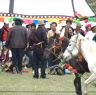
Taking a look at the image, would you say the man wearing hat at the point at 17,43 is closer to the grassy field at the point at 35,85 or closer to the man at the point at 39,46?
the grassy field at the point at 35,85

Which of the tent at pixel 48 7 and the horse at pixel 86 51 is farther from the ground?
the tent at pixel 48 7

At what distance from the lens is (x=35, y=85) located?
15422mm

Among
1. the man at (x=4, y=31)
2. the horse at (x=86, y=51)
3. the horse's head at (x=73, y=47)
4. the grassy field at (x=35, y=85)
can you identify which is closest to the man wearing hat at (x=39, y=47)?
the grassy field at (x=35, y=85)

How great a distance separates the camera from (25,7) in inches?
1107

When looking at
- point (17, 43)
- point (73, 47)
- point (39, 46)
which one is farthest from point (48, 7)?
point (73, 47)

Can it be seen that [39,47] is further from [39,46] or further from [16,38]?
[16,38]

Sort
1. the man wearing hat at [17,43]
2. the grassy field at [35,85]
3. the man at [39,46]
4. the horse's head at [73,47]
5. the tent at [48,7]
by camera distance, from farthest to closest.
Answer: the tent at [48,7] < the man wearing hat at [17,43] < the man at [39,46] < the grassy field at [35,85] < the horse's head at [73,47]

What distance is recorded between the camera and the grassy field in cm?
1392

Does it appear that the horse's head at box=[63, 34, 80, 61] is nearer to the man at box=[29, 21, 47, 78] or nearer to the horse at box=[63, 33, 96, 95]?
the horse at box=[63, 33, 96, 95]

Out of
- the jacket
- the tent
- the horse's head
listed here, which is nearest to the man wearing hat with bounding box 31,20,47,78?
the jacket

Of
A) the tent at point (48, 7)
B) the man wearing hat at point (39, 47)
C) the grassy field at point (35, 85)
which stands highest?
the tent at point (48, 7)

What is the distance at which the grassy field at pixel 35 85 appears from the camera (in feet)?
45.7

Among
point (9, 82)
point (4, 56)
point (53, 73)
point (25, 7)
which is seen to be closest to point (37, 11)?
point (25, 7)

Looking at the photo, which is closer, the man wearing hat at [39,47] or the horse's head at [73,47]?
the horse's head at [73,47]
